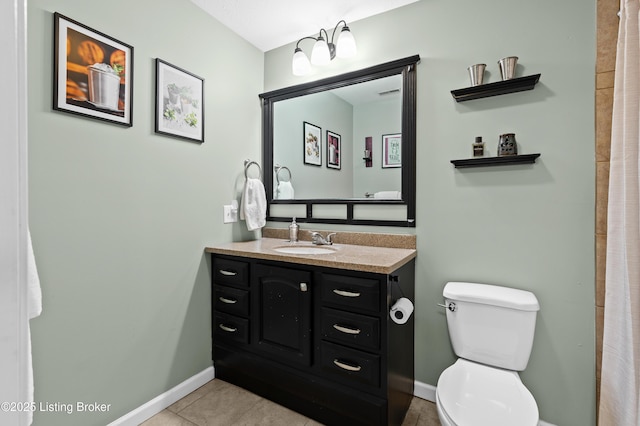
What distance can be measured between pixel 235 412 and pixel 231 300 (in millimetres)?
619

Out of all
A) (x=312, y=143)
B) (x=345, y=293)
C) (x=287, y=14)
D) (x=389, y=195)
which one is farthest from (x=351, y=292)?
(x=287, y=14)

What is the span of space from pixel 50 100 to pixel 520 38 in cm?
228

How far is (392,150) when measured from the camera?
1.95 meters

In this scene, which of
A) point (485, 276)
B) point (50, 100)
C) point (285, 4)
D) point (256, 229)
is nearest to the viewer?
point (50, 100)

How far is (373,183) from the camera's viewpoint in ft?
6.63

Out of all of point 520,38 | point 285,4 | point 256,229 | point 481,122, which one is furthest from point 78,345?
point 520,38

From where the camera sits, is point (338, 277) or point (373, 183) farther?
point (373, 183)

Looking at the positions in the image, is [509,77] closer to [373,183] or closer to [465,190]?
[465,190]

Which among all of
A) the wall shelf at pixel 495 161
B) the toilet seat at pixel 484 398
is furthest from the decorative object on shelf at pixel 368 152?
the toilet seat at pixel 484 398

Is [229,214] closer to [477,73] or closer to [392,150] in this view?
[392,150]

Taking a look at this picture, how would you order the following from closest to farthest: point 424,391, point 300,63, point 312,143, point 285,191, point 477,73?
1. point 477,73
2. point 424,391
3. point 300,63
4. point 312,143
5. point 285,191

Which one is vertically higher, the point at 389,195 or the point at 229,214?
the point at 389,195

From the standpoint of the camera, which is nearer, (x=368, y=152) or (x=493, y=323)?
(x=493, y=323)

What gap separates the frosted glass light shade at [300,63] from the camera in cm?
215
